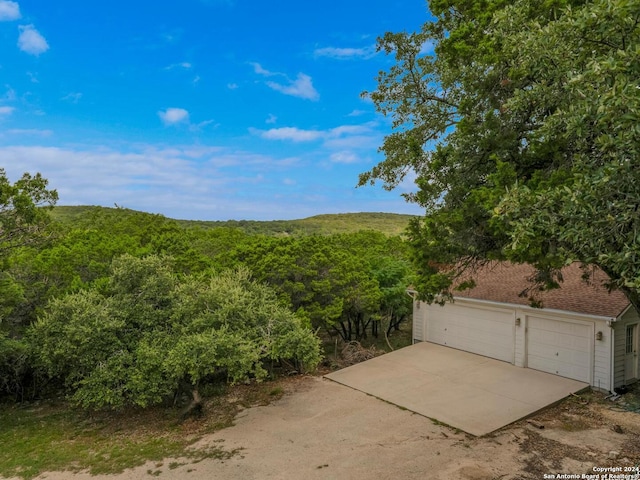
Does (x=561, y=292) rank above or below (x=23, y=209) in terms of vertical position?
below

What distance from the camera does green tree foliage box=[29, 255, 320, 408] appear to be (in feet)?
31.9

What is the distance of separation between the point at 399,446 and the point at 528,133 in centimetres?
647

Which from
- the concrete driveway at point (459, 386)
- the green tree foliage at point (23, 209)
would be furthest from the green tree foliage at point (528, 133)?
the green tree foliage at point (23, 209)

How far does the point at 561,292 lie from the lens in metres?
12.6

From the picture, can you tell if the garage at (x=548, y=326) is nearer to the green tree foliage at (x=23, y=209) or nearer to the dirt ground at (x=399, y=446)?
the dirt ground at (x=399, y=446)

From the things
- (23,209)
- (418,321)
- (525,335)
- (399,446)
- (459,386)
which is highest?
(23,209)

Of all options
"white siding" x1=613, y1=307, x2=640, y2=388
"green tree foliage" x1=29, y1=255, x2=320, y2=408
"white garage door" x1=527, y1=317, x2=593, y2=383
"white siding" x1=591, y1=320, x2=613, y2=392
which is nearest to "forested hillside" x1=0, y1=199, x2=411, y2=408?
"green tree foliage" x1=29, y1=255, x2=320, y2=408

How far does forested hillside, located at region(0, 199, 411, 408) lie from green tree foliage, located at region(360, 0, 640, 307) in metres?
1.92

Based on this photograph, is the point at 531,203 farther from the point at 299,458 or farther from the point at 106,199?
the point at 106,199

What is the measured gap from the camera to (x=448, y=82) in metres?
9.59

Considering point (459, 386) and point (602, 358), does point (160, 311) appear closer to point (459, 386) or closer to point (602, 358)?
point (459, 386)

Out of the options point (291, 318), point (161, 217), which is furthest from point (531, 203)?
point (161, 217)

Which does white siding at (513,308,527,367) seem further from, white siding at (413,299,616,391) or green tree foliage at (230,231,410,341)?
green tree foliage at (230,231,410,341)

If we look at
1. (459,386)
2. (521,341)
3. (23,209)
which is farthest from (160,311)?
(521,341)
